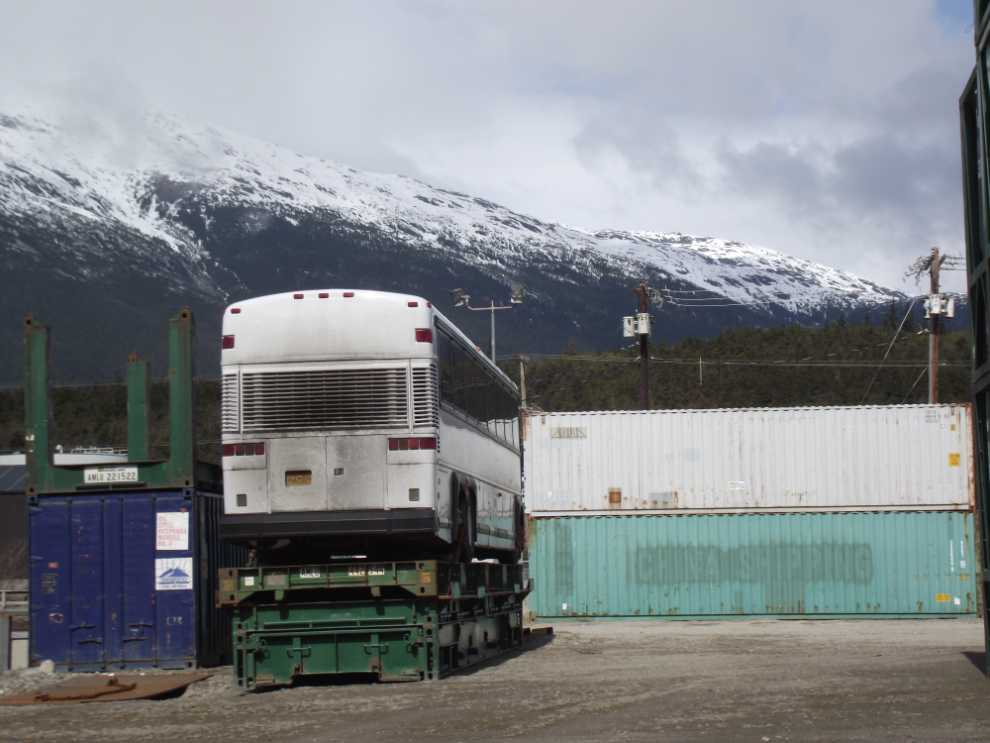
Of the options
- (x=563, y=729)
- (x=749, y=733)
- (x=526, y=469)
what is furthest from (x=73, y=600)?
(x=526, y=469)

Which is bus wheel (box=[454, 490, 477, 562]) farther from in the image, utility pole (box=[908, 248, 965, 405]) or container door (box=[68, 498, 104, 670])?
utility pole (box=[908, 248, 965, 405])

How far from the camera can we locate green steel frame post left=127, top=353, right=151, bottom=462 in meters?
18.4

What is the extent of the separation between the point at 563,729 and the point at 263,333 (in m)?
6.15

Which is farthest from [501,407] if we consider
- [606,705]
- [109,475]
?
[606,705]

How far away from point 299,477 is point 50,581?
5.10 metres

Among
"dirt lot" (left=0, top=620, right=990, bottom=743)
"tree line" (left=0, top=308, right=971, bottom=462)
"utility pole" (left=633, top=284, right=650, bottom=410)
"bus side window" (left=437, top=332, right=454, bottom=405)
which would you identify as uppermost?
"tree line" (left=0, top=308, right=971, bottom=462)

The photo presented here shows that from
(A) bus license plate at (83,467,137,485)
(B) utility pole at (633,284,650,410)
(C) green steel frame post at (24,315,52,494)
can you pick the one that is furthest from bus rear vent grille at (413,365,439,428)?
(B) utility pole at (633,284,650,410)

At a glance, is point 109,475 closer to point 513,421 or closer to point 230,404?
point 230,404

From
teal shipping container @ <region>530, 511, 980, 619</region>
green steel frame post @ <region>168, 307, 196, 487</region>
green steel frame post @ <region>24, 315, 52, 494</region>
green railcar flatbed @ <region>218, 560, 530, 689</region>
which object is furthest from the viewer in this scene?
teal shipping container @ <region>530, 511, 980, 619</region>

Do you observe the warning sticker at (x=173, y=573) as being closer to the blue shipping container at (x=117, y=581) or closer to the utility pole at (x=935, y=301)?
the blue shipping container at (x=117, y=581)

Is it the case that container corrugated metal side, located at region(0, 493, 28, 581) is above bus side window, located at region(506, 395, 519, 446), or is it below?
below

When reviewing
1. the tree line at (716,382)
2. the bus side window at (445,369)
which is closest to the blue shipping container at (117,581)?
the bus side window at (445,369)

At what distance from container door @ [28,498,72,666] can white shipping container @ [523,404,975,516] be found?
45.4ft

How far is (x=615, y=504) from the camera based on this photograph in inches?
1139
